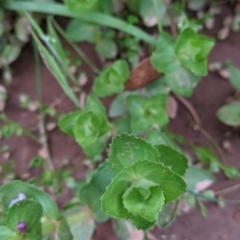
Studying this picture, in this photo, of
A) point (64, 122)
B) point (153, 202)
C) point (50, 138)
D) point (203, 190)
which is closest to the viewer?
point (153, 202)

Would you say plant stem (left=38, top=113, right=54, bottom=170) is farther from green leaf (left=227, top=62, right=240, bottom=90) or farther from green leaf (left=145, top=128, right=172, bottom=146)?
green leaf (left=227, top=62, right=240, bottom=90)

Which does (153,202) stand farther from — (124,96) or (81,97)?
(81,97)

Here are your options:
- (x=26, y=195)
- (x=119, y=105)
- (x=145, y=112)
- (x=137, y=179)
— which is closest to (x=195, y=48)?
(x=145, y=112)

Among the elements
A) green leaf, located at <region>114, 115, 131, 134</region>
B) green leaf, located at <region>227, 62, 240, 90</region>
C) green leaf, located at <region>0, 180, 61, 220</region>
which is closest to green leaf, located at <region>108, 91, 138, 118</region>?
green leaf, located at <region>114, 115, 131, 134</region>

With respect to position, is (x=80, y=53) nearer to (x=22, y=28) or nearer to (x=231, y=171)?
(x=22, y=28)

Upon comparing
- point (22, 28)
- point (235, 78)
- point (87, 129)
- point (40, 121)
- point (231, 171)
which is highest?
point (22, 28)

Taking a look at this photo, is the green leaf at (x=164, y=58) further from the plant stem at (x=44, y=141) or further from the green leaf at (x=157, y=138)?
the plant stem at (x=44, y=141)

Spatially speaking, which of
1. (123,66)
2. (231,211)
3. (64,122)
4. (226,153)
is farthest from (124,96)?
(231,211)
